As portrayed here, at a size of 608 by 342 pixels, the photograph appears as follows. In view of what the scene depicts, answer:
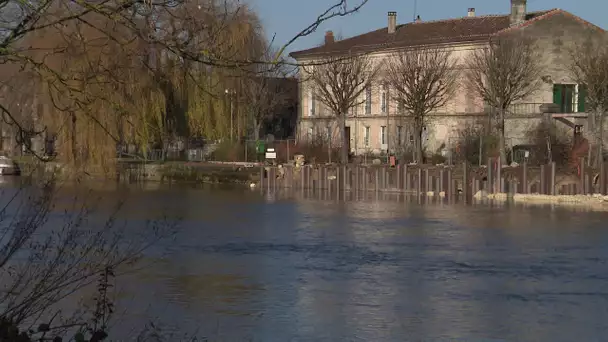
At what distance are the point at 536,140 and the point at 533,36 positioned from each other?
7.70 m

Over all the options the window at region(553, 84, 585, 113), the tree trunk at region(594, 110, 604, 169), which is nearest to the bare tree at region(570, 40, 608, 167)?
the tree trunk at region(594, 110, 604, 169)

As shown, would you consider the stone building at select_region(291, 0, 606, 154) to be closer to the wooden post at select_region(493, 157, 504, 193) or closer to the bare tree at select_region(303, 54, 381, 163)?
the bare tree at select_region(303, 54, 381, 163)

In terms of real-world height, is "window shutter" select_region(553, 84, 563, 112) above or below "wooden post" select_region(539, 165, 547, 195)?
above

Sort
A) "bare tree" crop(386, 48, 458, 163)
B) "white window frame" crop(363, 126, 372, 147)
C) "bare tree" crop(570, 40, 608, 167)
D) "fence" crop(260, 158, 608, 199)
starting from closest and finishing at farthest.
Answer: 1. "fence" crop(260, 158, 608, 199)
2. "bare tree" crop(570, 40, 608, 167)
3. "bare tree" crop(386, 48, 458, 163)
4. "white window frame" crop(363, 126, 372, 147)

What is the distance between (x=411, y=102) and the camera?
62594mm

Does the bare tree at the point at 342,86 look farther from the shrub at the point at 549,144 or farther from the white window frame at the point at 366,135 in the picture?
the shrub at the point at 549,144

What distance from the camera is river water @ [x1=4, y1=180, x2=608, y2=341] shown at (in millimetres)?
16359

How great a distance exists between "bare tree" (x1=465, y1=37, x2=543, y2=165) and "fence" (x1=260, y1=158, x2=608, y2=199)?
732cm

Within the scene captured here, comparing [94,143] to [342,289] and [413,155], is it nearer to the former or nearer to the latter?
[413,155]

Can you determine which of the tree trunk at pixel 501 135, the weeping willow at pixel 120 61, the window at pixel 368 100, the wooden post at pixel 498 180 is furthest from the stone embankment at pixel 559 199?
the weeping willow at pixel 120 61

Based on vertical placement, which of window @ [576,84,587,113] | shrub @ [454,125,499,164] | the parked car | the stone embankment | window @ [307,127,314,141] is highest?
window @ [576,84,587,113]

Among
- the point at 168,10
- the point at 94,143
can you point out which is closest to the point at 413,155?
the point at 94,143

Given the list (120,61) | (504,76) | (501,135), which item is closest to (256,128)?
(504,76)

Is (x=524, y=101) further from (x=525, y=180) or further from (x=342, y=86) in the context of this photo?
(x=525, y=180)
